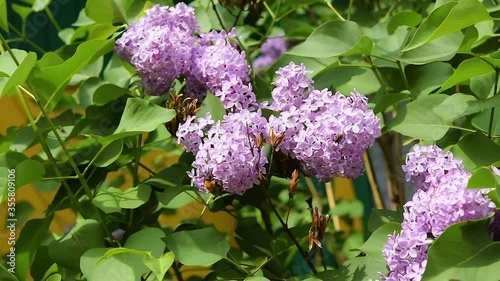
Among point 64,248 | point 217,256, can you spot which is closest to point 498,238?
point 217,256

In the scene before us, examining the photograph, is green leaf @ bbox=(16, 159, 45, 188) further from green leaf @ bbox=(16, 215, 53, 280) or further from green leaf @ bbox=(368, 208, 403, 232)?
green leaf @ bbox=(368, 208, 403, 232)

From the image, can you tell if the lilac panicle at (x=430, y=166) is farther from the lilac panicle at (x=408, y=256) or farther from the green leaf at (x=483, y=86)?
the green leaf at (x=483, y=86)

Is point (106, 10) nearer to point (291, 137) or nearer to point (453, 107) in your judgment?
point (291, 137)

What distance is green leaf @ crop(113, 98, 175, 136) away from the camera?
929 millimetres

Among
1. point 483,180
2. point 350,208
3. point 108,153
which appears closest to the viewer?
point 483,180

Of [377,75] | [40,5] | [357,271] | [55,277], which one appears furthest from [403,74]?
[40,5]

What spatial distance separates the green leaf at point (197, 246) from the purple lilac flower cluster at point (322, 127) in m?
0.13

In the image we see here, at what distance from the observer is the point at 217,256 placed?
0.92 meters

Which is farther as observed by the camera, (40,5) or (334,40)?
(40,5)

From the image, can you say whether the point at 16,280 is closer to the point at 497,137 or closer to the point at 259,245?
the point at 259,245

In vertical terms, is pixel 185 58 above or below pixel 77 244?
above

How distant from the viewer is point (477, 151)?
89 cm

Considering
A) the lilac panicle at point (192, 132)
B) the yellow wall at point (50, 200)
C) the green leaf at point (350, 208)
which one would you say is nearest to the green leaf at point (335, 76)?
the lilac panicle at point (192, 132)

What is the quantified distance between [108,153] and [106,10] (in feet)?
0.64
